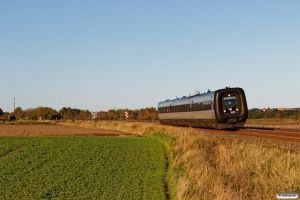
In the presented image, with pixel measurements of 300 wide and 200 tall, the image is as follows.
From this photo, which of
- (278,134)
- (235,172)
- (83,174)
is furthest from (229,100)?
(235,172)

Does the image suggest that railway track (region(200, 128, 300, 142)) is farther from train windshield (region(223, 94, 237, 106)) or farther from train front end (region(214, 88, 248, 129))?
train windshield (region(223, 94, 237, 106))

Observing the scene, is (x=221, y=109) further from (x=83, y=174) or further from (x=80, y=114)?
(x=80, y=114)

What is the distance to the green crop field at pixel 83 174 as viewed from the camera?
14.4m

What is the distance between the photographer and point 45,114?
147625 mm

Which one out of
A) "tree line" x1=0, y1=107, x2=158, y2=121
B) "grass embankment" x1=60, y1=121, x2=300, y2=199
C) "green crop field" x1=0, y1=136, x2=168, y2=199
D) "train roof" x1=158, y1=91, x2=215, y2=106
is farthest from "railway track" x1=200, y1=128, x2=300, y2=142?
"tree line" x1=0, y1=107, x2=158, y2=121

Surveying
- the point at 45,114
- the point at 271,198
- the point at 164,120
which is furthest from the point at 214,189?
the point at 45,114

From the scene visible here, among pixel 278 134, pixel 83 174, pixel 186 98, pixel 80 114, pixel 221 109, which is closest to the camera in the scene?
pixel 83 174

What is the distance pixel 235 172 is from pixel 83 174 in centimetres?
694

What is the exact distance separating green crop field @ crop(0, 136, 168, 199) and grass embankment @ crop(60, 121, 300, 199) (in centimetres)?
115

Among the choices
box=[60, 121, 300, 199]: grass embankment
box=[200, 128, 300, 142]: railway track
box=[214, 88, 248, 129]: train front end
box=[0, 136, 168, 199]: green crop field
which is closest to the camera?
box=[60, 121, 300, 199]: grass embankment

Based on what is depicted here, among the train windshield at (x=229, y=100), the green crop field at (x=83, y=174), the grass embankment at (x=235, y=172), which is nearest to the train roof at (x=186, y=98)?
the train windshield at (x=229, y=100)

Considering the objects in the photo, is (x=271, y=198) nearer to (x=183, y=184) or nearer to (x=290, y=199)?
(x=183, y=184)

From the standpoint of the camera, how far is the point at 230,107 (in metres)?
31.7

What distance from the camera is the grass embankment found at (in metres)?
11.2
